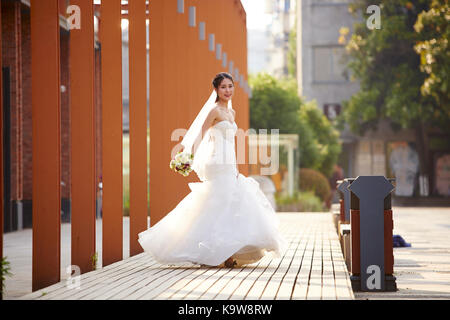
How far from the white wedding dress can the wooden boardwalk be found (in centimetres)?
17

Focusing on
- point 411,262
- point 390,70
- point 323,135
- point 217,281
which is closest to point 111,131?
point 217,281

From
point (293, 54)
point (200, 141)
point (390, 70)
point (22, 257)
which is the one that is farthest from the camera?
point (293, 54)

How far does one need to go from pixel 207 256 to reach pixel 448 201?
29028 mm

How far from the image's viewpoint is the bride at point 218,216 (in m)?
8.46

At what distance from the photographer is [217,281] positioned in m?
7.14

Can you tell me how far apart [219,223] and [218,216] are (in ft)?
0.29

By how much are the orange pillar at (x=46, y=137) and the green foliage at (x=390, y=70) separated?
2784 centimetres

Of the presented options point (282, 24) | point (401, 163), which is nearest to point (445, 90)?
point (401, 163)

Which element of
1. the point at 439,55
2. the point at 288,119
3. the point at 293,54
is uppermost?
the point at 293,54

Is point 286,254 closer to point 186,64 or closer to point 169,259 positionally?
point 169,259

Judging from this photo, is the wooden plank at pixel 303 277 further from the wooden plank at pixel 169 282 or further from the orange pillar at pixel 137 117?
the orange pillar at pixel 137 117

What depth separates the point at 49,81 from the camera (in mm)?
7324

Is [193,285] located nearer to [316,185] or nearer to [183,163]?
[183,163]
